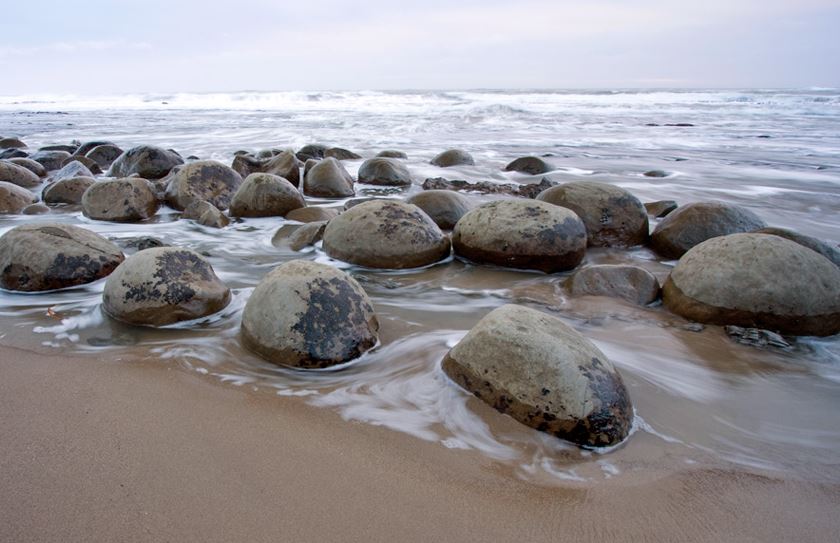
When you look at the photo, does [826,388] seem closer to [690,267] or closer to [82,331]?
[690,267]

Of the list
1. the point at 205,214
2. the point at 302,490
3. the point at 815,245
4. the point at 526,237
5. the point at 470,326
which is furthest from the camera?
the point at 205,214

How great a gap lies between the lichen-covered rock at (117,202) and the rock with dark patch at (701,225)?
4294 millimetres

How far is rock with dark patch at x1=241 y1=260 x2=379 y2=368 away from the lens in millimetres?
2141

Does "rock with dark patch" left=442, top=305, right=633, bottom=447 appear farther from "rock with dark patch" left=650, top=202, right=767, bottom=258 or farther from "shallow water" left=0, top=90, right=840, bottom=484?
"rock with dark patch" left=650, top=202, right=767, bottom=258

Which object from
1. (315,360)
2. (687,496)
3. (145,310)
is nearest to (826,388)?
(687,496)

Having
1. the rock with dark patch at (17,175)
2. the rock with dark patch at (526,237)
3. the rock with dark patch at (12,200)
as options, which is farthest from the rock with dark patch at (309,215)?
the rock with dark patch at (17,175)

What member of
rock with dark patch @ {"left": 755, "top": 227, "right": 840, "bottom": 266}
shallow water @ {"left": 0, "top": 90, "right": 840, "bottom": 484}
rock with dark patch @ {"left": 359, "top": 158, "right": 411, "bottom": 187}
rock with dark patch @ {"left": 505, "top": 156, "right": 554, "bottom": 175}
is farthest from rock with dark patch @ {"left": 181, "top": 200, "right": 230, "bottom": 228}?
rock with dark patch @ {"left": 505, "top": 156, "right": 554, "bottom": 175}

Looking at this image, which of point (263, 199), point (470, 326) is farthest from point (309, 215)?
point (470, 326)

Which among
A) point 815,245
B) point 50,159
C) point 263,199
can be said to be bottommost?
point 815,245

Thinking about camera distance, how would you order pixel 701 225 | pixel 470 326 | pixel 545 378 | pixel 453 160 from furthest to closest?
pixel 453 160
pixel 701 225
pixel 470 326
pixel 545 378

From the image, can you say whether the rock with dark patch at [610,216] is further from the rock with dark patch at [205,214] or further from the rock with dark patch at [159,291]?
the rock with dark patch at [205,214]

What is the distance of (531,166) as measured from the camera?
24.7 feet

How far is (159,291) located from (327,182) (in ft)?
11.2

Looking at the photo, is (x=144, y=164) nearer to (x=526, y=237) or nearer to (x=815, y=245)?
(x=526, y=237)
